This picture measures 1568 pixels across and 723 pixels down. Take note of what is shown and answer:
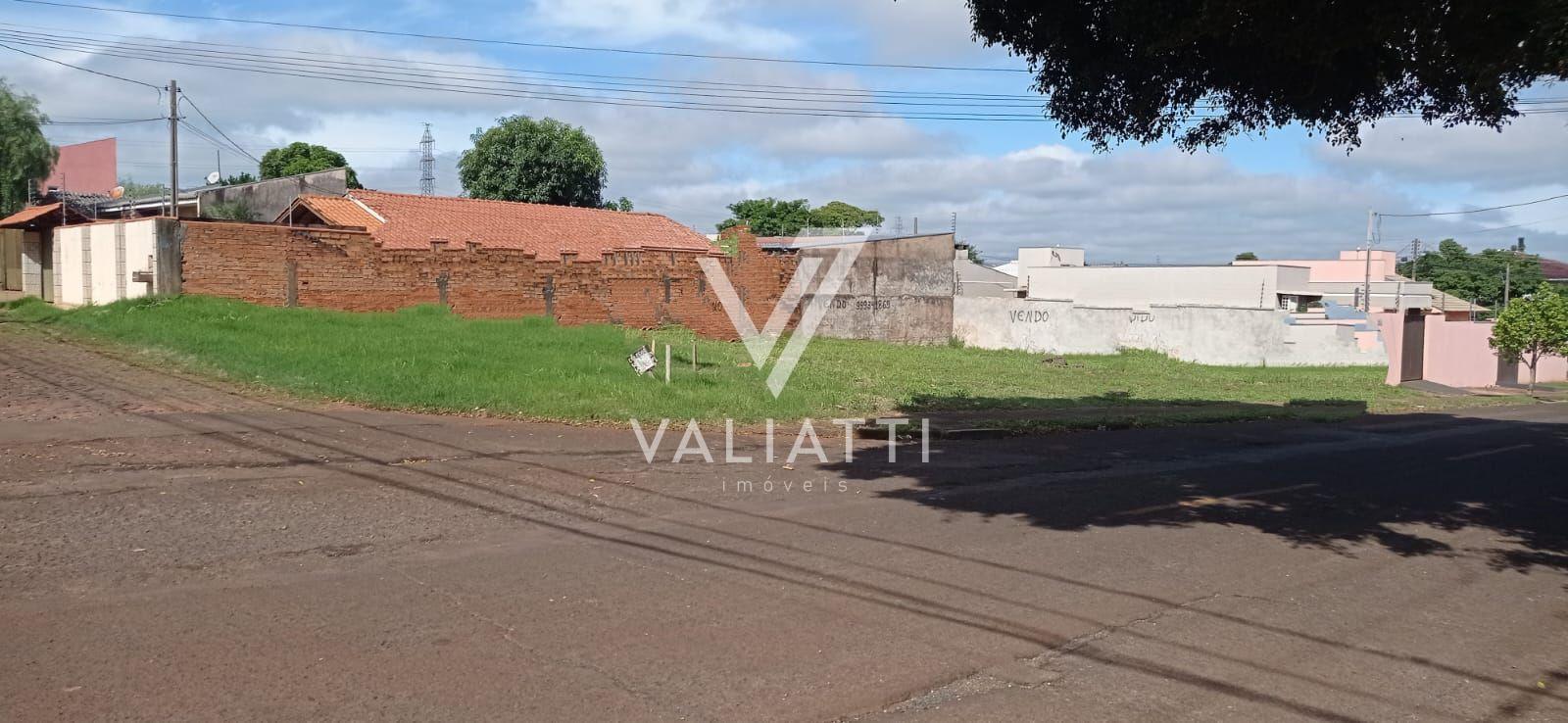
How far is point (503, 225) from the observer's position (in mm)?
32688

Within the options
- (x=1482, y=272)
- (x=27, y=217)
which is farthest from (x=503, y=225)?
(x=1482, y=272)

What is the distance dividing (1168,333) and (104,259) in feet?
103

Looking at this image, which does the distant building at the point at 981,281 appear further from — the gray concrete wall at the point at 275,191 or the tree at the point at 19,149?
the tree at the point at 19,149

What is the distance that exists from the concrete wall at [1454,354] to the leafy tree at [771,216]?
1499 inches

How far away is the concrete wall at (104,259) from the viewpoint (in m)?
22.2

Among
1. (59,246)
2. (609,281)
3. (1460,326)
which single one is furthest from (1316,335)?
(59,246)

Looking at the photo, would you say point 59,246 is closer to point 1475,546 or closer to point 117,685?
point 117,685

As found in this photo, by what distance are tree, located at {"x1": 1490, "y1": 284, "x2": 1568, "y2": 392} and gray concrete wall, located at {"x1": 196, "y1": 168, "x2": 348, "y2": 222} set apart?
38400 millimetres

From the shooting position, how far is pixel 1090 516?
9.80 m


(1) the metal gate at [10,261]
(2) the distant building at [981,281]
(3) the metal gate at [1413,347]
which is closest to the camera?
(1) the metal gate at [10,261]

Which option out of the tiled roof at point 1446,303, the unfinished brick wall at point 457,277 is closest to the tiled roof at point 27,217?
the unfinished brick wall at point 457,277

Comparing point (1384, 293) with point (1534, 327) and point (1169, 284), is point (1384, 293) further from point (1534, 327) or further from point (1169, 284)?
point (1534, 327)

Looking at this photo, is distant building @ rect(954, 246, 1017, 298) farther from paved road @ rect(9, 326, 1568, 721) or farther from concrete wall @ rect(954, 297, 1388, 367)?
paved road @ rect(9, 326, 1568, 721)

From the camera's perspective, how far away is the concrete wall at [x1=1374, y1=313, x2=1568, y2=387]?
3394 centimetres
